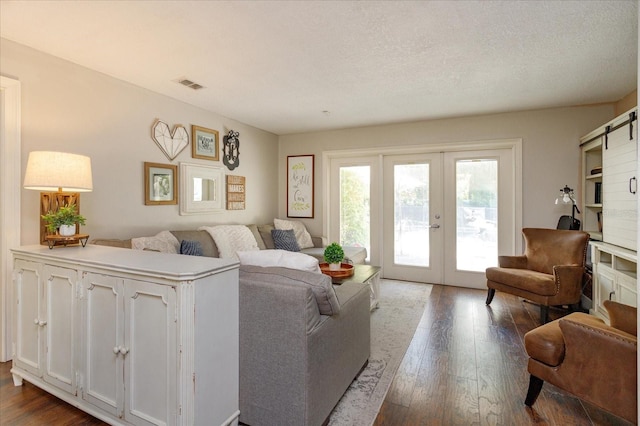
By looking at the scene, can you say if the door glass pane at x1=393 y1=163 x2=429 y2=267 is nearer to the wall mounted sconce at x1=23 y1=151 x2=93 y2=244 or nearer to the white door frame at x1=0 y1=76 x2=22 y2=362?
the wall mounted sconce at x1=23 y1=151 x2=93 y2=244

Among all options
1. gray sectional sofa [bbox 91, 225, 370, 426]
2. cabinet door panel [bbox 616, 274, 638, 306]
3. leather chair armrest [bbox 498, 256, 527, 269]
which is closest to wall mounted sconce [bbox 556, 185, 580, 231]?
leather chair armrest [bbox 498, 256, 527, 269]

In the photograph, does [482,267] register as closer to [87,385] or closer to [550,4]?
[550,4]

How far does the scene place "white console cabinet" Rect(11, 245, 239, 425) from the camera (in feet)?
4.53

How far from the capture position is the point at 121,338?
1574mm

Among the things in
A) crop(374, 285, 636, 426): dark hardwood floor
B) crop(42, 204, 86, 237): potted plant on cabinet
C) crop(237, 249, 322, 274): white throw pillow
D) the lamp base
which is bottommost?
crop(374, 285, 636, 426): dark hardwood floor

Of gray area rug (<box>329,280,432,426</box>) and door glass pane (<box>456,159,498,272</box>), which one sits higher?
door glass pane (<box>456,159,498,272</box>)

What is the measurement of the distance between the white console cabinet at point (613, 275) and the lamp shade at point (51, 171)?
426cm

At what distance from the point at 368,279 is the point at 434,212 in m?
2.20

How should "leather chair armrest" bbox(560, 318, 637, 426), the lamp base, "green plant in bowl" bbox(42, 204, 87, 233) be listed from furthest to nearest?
1. the lamp base
2. "green plant in bowl" bbox(42, 204, 87, 233)
3. "leather chair armrest" bbox(560, 318, 637, 426)

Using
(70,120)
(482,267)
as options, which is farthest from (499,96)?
(70,120)

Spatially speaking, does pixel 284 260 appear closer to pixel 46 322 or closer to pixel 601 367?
pixel 46 322

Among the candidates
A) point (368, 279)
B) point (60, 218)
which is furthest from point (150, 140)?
point (368, 279)

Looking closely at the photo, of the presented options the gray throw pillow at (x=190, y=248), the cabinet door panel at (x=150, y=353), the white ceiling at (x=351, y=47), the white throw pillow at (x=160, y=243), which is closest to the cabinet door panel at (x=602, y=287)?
the white ceiling at (x=351, y=47)

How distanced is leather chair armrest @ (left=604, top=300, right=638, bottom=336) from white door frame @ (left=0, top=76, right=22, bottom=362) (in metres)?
4.08
